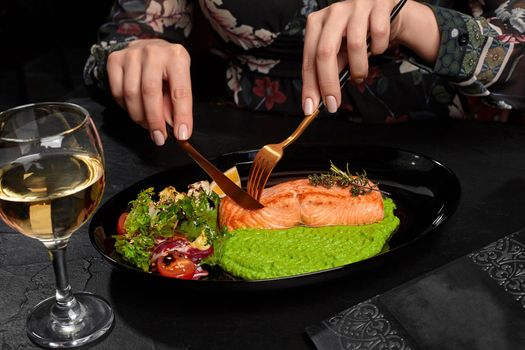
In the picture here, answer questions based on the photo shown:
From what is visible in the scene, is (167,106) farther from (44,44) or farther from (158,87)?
(44,44)

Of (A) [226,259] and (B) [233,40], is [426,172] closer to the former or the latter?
(A) [226,259]

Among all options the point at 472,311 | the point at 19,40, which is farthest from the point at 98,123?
the point at 19,40

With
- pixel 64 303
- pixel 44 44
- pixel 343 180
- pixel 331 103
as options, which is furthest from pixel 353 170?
pixel 44 44

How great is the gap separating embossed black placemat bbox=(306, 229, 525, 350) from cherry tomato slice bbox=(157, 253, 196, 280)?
275mm

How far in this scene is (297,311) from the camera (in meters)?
1.06

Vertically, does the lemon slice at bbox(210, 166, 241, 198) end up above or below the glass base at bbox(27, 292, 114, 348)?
below

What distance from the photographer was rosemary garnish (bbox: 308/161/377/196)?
139 centimetres

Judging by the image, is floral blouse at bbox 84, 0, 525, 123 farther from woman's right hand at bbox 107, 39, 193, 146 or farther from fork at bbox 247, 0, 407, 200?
fork at bbox 247, 0, 407, 200

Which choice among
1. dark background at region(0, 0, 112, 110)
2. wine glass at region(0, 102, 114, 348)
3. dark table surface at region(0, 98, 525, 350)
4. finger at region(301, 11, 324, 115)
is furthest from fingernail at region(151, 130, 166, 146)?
dark background at region(0, 0, 112, 110)

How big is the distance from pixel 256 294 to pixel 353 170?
511 mm

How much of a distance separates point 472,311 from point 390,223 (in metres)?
0.38

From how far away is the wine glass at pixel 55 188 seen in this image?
3.06 feet

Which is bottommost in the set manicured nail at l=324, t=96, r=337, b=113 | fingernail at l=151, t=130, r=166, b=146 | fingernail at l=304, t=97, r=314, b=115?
fingernail at l=151, t=130, r=166, b=146

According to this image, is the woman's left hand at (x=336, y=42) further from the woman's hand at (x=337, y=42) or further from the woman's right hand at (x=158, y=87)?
the woman's right hand at (x=158, y=87)
